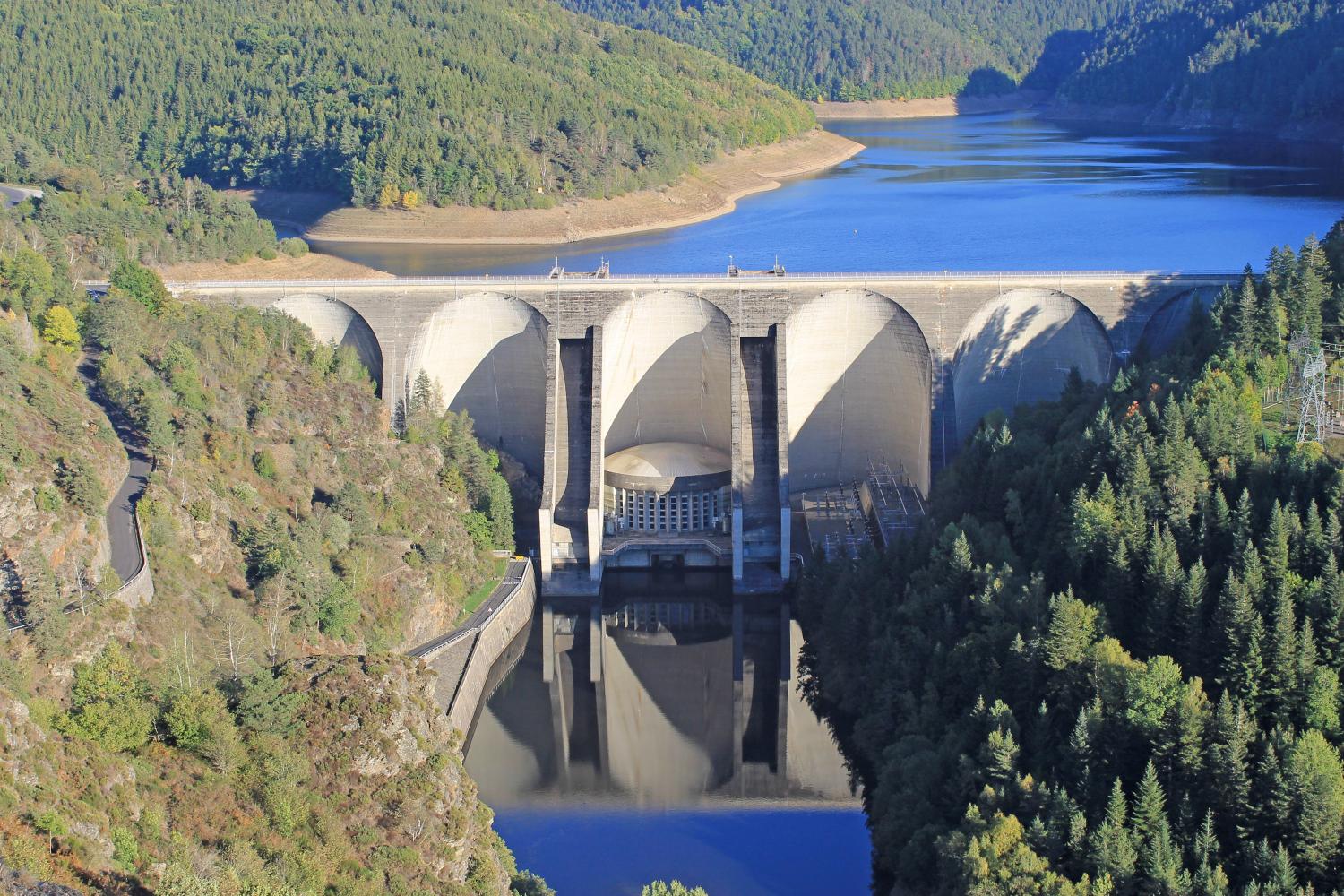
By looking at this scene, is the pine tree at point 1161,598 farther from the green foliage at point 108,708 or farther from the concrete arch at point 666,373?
the concrete arch at point 666,373

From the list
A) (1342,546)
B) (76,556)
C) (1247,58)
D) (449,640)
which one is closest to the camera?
(1342,546)

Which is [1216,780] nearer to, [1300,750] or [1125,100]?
[1300,750]

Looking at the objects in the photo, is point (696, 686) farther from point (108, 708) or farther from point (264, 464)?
point (108, 708)

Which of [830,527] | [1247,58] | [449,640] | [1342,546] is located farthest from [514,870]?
[1247,58]

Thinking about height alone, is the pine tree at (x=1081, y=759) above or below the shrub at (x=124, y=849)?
below

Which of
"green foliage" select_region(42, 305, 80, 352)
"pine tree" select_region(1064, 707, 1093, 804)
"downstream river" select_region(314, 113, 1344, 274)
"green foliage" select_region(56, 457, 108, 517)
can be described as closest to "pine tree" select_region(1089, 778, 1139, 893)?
"pine tree" select_region(1064, 707, 1093, 804)

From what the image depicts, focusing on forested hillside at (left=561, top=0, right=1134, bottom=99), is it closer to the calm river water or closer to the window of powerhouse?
the calm river water

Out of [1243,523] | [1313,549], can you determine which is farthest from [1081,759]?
[1243,523]

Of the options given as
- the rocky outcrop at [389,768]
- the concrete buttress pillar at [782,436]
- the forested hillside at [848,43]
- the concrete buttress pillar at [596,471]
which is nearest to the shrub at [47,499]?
the rocky outcrop at [389,768]
